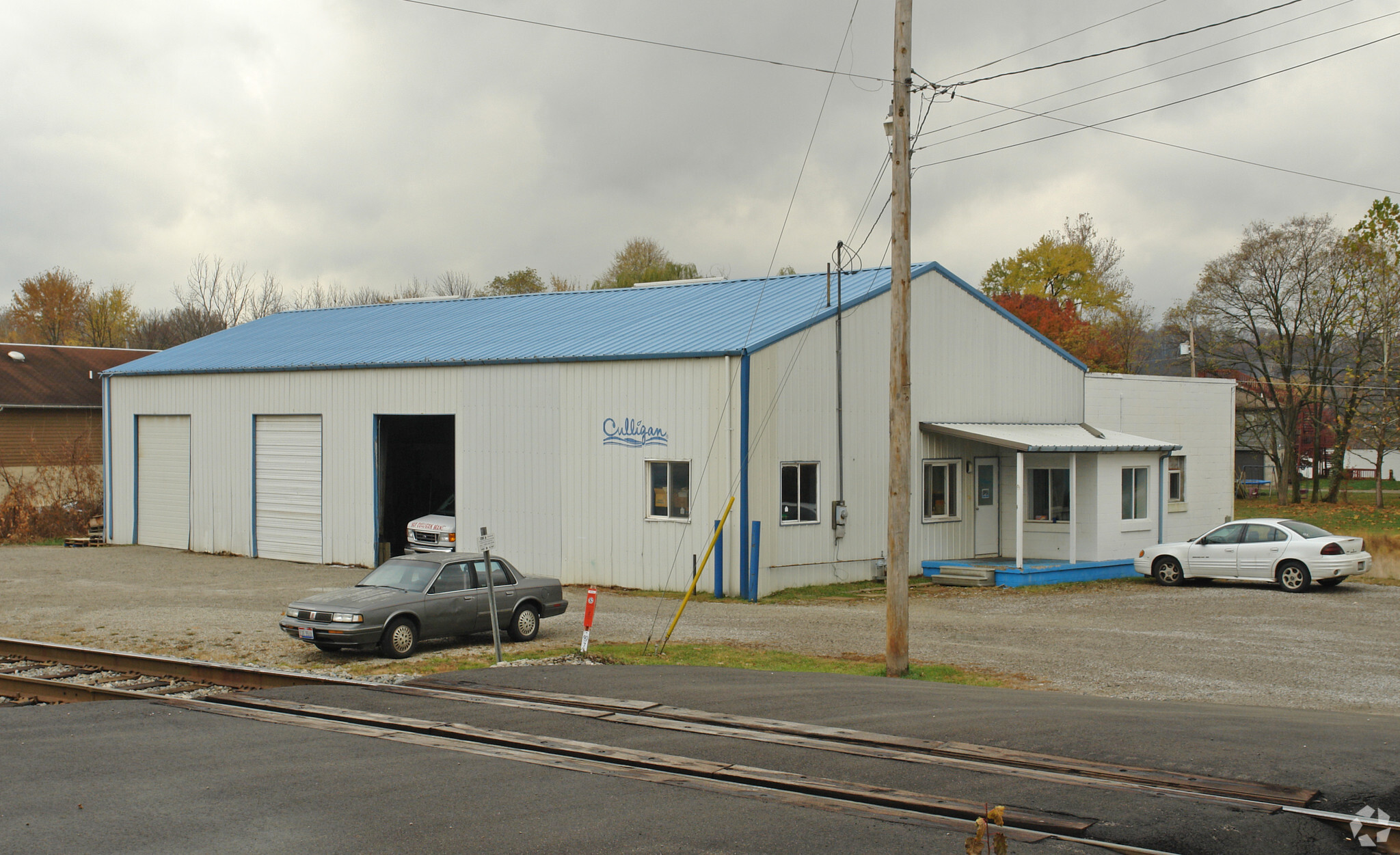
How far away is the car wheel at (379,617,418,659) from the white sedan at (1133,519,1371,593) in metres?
16.7

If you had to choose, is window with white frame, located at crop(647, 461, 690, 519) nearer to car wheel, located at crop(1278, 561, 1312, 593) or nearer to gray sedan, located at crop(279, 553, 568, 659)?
gray sedan, located at crop(279, 553, 568, 659)

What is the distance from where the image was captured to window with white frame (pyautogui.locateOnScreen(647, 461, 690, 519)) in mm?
22094

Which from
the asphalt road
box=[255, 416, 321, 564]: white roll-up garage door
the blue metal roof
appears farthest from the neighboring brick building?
the asphalt road

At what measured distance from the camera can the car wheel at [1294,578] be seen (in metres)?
22.1

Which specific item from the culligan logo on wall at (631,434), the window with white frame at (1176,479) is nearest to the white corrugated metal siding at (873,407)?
the culligan logo on wall at (631,434)

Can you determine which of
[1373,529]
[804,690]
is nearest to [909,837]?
[804,690]

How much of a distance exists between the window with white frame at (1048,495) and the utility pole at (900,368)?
46.8 feet

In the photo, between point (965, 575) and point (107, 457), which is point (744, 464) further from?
point (107, 457)

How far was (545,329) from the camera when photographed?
1084 inches

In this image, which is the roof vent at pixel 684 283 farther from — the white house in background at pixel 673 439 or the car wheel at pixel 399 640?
the car wheel at pixel 399 640

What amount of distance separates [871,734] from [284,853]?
194 inches

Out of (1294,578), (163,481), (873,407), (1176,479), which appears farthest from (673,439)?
(163,481)

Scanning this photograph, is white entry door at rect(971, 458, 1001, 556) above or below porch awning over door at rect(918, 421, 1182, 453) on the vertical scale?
below

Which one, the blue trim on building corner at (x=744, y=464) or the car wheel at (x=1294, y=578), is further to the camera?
the car wheel at (x=1294, y=578)
